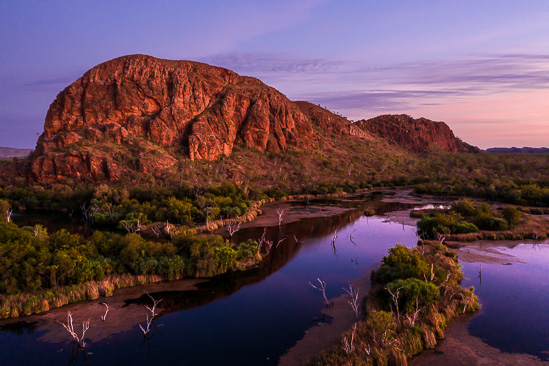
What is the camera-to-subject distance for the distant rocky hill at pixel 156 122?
6762 cm

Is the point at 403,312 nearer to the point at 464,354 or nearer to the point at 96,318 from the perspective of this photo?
the point at 464,354

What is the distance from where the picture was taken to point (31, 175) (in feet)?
214

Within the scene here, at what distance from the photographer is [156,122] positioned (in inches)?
3300

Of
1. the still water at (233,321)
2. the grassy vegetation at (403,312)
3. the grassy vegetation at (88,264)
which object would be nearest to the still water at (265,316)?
the still water at (233,321)

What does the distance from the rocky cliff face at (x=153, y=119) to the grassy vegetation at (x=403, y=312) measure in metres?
59.5

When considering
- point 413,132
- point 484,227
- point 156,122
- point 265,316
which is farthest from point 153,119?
point 413,132

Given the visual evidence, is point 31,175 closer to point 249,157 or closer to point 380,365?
point 249,157

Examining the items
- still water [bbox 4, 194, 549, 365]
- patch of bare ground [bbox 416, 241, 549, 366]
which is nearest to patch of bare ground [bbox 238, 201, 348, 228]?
still water [bbox 4, 194, 549, 365]

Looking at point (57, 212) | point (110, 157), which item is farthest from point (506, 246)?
point (110, 157)

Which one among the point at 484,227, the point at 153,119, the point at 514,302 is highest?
the point at 153,119

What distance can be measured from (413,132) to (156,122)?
125282mm

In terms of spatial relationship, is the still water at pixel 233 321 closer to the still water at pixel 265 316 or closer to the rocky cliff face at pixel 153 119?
the still water at pixel 265 316

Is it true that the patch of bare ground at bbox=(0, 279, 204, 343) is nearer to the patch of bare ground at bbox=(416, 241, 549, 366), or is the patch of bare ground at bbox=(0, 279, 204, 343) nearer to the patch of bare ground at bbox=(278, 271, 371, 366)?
the patch of bare ground at bbox=(278, 271, 371, 366)

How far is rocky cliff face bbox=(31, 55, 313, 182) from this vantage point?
67.7m
